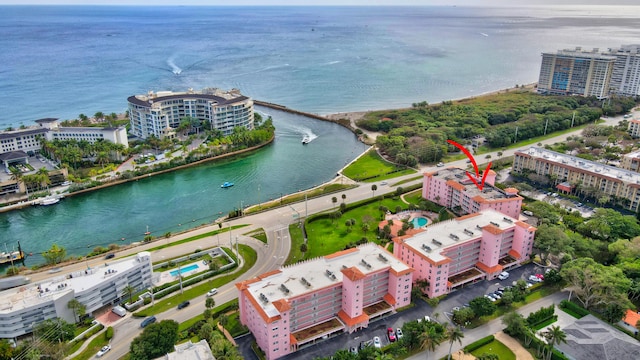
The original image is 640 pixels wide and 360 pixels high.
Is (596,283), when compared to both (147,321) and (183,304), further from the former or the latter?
(147,321)

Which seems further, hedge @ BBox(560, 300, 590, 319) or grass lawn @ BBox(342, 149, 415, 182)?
grass lawn @ BBox(342, 149, 415, 182)

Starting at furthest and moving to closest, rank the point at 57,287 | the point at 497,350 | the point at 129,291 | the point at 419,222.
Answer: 1. the point at 419,222
2. the point at 129,291
3. the point at 57,287
4. the point at 497,350

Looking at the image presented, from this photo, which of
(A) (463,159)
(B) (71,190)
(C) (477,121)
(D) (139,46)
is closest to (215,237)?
(B) (71,190)

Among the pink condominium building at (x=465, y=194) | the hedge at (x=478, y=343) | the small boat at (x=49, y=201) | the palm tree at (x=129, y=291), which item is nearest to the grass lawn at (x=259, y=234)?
the palm tree at (x=129, y=291)

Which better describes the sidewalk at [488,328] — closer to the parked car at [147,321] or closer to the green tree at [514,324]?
the green tree at [514,324]

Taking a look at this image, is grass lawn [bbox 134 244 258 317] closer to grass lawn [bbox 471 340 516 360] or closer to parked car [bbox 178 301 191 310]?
parked car [bbox 178 301 191 310]

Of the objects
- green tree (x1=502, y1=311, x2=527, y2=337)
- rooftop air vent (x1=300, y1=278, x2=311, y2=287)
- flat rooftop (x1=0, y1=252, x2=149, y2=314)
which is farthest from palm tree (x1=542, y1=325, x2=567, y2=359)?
flat rooftop (x1=0, y1=252, x2=149, y2=314)

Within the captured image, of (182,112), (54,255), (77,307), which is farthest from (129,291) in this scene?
(182,112)
